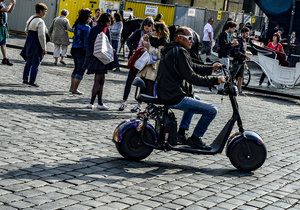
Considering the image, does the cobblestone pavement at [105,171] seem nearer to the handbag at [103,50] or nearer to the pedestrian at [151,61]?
the pedestrian at [151,61]

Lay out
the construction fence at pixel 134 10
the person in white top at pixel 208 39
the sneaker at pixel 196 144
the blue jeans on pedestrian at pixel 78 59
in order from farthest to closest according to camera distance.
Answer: the construction fence at pixel 134 10, the person in white top at pixel 208 39, the blue jeans on pedestrian at pixel 78 59, the sneaker at pixel 196 144

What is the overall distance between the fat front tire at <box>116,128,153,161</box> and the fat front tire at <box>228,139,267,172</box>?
1016 mm

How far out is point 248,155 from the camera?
28.6 ft

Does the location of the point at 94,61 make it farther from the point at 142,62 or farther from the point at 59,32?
the point at 59,32

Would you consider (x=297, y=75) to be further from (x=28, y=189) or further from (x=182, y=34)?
(x=28, y=189)

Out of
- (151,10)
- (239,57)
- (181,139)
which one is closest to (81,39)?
(239,57)

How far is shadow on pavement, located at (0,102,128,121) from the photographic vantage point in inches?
465

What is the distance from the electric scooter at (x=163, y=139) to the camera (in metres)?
8.59

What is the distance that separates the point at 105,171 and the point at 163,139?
3.21 feet

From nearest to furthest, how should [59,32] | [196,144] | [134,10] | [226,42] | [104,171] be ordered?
[104,171]
[196,144]
[226,42]
[59,32]
[134,10]

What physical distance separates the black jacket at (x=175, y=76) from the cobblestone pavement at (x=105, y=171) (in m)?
0.82

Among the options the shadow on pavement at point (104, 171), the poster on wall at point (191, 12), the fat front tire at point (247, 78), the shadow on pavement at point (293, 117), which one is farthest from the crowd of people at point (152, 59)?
the poster on wall at point (191, 12)

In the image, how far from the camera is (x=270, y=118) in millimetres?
14781

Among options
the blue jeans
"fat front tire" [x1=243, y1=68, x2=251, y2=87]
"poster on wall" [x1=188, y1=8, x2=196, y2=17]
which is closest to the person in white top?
"fat front tire" [x1=243, y1=68, x2=251, y2=87]
